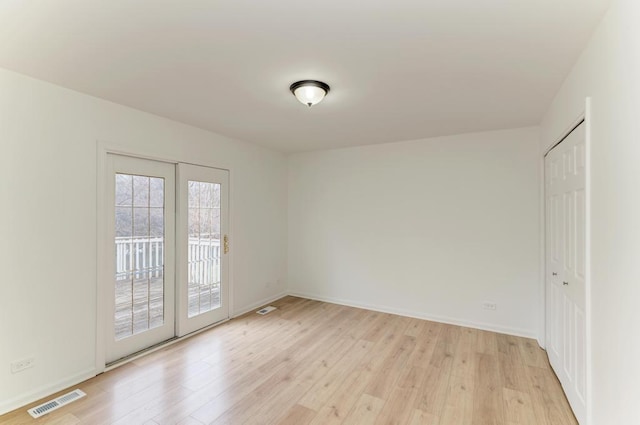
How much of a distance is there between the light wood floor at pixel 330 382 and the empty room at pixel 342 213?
0.08ft

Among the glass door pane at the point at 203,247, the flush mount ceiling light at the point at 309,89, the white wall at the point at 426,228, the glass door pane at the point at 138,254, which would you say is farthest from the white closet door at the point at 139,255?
the white wall at the point at 426,228

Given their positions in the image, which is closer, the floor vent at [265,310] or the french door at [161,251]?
the french door at [161,251]

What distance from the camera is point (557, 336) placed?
9.22 feet

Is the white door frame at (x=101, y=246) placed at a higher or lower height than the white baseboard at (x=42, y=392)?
higher

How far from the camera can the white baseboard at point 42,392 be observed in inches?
89.4

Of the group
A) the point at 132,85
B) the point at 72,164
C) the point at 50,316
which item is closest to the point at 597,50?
the point at 132,85

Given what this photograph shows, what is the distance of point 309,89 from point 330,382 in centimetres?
254

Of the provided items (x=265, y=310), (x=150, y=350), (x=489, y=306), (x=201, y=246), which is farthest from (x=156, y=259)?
(x=489, y=306)

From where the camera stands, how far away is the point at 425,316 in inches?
169

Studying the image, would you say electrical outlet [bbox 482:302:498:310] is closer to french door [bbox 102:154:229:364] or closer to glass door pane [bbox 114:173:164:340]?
french door [bbox 102:154:229:364]

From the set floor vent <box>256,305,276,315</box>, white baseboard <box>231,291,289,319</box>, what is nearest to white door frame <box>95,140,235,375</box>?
white baseboard <box>231,291,289,319</box>

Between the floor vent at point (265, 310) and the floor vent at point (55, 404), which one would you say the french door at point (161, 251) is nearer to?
the floor vent at point (55, 404)

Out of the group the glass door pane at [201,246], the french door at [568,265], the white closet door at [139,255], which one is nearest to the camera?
the french door at [568,265]

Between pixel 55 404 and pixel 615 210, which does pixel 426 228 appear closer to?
pixel 615 210
